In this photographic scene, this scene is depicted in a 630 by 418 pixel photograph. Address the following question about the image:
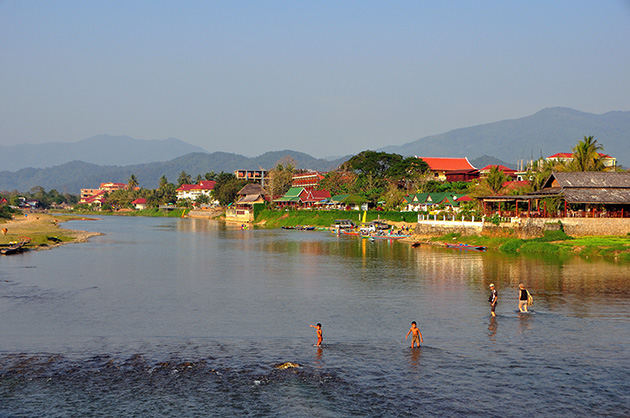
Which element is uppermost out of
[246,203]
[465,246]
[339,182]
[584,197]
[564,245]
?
[339,182]

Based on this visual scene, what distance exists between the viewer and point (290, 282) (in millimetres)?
42531

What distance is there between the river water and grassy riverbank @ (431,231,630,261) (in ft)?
36.9

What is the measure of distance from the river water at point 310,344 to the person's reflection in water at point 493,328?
188mm

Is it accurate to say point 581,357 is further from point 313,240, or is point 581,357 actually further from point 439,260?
point 313,240

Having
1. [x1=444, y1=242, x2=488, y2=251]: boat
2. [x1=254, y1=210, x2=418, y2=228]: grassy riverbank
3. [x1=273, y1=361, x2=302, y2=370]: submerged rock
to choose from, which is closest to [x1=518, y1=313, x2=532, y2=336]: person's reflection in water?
[x1=273, y1=361, x2=302, y2=370]: submerged rock

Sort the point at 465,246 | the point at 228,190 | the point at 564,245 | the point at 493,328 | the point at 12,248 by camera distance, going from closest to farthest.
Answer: the point at 493,328
the point at 12,248
the point at 564,245
the point at 465,246
the point at 228,190

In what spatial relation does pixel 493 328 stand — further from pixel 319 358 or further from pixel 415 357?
pixel 319 358

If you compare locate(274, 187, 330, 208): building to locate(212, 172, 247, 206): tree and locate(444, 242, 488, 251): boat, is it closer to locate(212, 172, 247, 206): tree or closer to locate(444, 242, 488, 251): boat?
locate(212, 172, 247, 206): tree

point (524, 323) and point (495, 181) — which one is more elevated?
point (495, 181)

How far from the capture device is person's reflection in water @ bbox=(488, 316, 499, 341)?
25.3 m

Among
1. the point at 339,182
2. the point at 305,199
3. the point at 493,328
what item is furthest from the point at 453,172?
the point at 493,328

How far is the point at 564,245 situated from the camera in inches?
2368

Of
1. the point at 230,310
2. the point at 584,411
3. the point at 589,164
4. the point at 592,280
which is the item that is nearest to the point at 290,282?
the point at 230,310

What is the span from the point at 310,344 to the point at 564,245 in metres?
45.0
